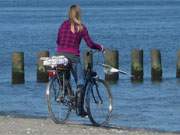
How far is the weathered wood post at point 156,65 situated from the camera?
3062 cm

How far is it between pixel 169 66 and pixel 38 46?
635 inches

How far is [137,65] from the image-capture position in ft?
99.5

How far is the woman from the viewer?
1445cm

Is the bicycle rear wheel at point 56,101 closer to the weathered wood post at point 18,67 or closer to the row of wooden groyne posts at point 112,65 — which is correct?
the row of wooden groyne posts at point 112,65

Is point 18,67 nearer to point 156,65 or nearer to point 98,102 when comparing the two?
point 156,65

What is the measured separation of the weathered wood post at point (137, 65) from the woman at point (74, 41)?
15.7 m

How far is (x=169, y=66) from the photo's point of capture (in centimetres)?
3834

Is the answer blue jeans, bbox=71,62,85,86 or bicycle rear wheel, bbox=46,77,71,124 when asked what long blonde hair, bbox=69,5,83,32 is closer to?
blue jeans, bbox=71,62,85,86

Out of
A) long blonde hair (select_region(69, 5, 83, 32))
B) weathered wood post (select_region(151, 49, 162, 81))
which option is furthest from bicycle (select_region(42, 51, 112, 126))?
weathered wood post (select_region(151, 49, 162, 81))

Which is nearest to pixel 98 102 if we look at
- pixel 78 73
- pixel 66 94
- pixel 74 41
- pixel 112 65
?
pixel 66 94

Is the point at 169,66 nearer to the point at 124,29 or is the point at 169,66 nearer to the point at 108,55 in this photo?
the point at 108,55

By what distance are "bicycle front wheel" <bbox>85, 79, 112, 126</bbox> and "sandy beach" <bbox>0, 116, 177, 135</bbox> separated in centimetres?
45

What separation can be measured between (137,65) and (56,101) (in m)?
15.7

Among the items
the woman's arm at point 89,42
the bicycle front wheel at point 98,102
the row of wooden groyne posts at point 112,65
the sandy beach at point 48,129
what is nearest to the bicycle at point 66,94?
the bicycle front wheel at point 98,102
